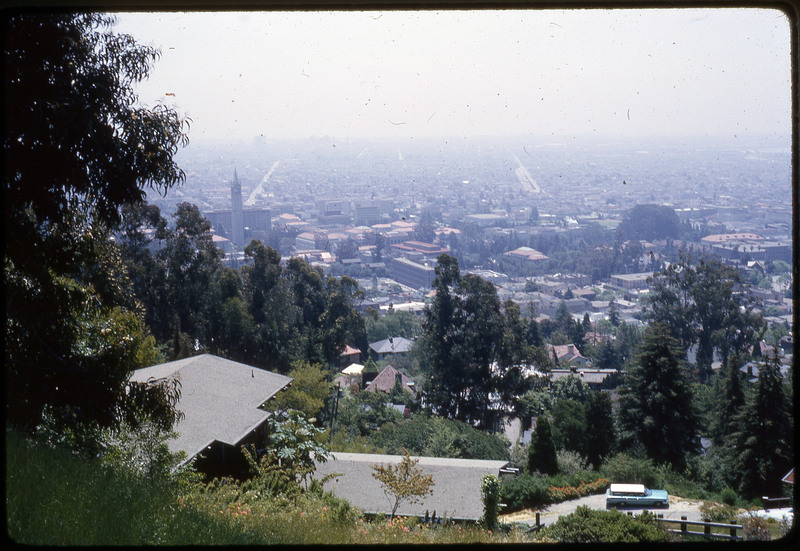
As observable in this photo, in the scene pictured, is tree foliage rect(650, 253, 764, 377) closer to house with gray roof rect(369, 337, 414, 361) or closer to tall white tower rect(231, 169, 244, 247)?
house with gray roof rect(369, 337, 414, 361)

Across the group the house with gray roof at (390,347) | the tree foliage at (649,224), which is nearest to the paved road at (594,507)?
the tree foliage at (649,224)

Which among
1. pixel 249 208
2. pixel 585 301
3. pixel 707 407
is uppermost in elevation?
pixel 249 208

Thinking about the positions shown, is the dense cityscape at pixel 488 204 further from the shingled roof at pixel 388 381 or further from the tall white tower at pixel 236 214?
the shingled roof at pixel 388 381

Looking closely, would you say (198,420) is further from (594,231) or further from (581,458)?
(594,231)

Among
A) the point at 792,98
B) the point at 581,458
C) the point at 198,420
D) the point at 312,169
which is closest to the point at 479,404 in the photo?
the point at 581,458

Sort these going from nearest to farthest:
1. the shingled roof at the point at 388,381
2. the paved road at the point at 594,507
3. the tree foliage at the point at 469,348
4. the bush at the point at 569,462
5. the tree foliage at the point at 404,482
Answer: the tree foliage at the point at 404,482, the paved road at the point at 594,507, the bush at the point at 569,462, the tree foliage at the point at 469,348, the shingled roof at the point at 388,381
